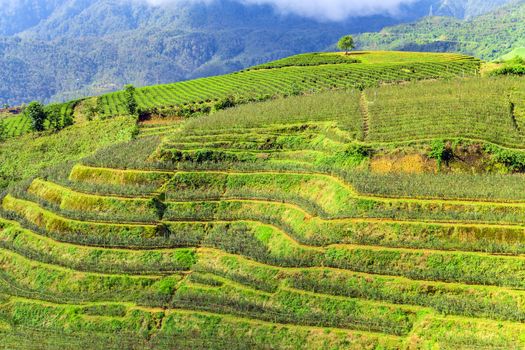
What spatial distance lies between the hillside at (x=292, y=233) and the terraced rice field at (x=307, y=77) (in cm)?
2987

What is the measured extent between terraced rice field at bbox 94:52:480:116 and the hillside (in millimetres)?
29866

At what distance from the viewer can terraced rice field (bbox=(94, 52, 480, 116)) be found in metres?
113

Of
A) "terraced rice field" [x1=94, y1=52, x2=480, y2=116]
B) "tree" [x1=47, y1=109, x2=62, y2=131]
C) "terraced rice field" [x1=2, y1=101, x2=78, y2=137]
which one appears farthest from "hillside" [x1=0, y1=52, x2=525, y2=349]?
"terraced rice field" [x1=2, y1=101, x2=78, y2=137]

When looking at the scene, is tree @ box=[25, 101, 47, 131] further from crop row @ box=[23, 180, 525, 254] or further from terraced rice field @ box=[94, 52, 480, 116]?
crop row @ box=[23, 180, 525, 254]

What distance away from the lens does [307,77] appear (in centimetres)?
12612

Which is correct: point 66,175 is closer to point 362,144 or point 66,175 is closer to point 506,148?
point 362,144

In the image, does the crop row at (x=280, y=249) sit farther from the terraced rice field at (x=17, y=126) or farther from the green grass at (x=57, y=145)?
the terraced rice field at (x=17, y=126)

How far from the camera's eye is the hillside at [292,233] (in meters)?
43.1

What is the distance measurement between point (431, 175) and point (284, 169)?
19.2m

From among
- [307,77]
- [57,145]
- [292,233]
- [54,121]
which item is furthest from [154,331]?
[54,121]

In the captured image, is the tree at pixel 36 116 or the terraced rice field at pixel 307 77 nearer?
the terraced rice field at pixel 307 77

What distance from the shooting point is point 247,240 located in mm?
57344

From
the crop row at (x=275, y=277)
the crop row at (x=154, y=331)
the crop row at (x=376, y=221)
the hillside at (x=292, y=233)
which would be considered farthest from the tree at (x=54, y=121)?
the crop row at (x=154, y=331)

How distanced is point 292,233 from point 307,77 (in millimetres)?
79877
